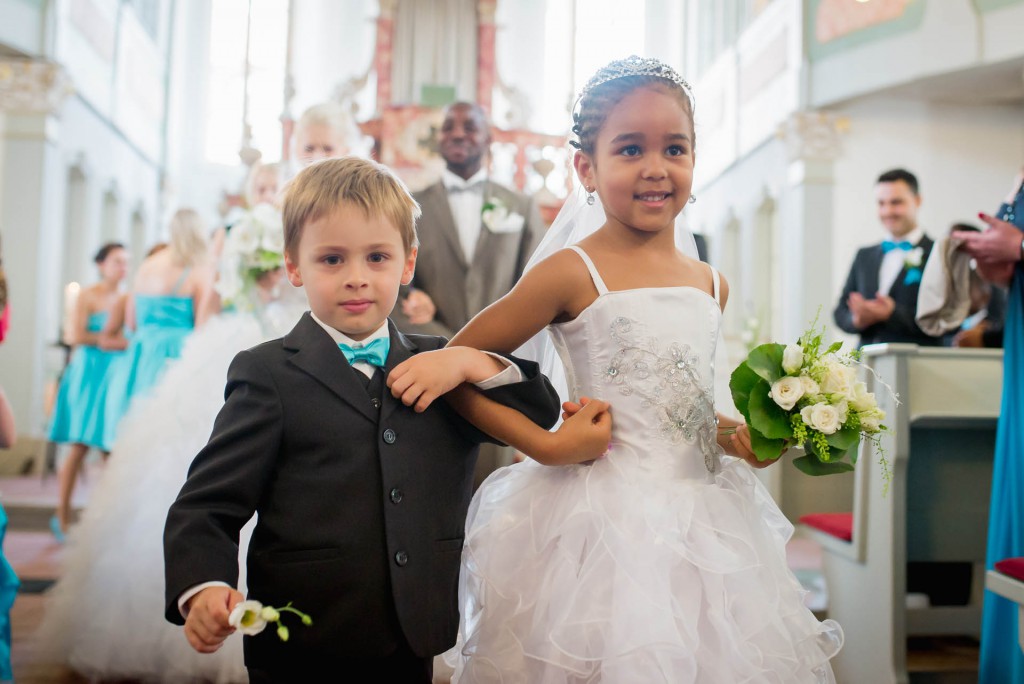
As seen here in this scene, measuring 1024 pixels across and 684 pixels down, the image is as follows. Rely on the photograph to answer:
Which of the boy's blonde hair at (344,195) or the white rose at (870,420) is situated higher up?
the boy's blonde hair at (344,195)

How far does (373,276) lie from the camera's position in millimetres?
1500

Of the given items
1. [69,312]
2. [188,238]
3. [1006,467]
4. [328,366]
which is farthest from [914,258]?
[69,312]

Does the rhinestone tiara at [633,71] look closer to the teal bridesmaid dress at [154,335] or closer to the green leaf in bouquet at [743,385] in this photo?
the green leaf in bouquet at [743,385]

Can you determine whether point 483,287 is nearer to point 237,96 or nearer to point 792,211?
point 792,211

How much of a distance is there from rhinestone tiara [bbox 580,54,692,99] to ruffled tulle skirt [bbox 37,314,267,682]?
186 centimetres

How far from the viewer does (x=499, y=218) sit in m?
3.18

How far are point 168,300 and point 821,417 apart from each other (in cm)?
433

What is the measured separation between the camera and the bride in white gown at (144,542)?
2.88 m

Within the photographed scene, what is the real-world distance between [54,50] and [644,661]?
1044 cm

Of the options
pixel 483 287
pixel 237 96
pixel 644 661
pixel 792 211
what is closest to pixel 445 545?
pixel 644 661

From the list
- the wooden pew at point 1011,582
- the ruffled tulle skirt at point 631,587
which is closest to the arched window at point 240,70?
the wooden pew at point 1011,582

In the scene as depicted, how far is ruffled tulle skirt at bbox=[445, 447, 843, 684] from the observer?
1480 millimetres

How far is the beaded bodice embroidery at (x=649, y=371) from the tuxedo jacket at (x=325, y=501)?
17.5 inches

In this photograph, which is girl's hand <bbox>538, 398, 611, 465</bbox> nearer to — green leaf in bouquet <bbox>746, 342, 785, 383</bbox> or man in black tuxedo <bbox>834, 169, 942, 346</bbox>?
green leaf in bouquet <bbox>746, 342, 785, 383</bbox>
